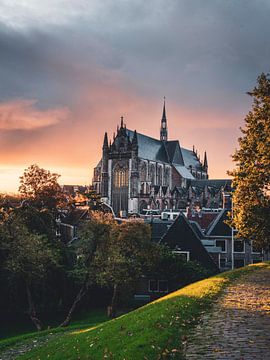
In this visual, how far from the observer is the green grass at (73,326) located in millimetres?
23141

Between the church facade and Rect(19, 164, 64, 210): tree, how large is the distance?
64.8 metres

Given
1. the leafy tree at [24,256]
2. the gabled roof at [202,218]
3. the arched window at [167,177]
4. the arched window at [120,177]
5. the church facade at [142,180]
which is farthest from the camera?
the arched window at [167,177]

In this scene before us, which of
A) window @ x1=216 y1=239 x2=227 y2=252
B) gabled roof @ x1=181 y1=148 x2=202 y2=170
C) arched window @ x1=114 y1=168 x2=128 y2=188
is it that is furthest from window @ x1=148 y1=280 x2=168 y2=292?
gabled roof @ x1=181 y1=148 x2=202 y2=170

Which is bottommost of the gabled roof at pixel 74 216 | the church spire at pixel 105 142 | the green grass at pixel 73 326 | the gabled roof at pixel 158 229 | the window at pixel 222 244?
the green grass at pixel 73 326

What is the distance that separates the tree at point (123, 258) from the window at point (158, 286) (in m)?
2.26

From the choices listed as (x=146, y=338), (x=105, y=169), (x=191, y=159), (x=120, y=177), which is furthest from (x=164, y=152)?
(x=146, y=338)

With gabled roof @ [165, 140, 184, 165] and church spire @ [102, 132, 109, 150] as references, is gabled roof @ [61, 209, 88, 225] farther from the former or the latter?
gabled roof @ [165, 140, 184, 165]

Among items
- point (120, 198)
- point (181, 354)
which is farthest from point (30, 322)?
point (120, 198)

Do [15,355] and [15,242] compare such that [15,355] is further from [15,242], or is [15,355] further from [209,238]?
[209,238]

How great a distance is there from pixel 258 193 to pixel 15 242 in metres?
18.4

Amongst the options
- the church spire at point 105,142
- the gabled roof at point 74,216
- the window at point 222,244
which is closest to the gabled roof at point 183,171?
the church spire at point 105,142

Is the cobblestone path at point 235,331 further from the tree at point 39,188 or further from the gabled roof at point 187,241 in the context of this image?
the tree at point 39,188

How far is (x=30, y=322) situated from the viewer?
3275 centimetres

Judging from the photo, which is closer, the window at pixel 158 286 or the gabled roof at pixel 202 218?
the window at pixel 158 286
